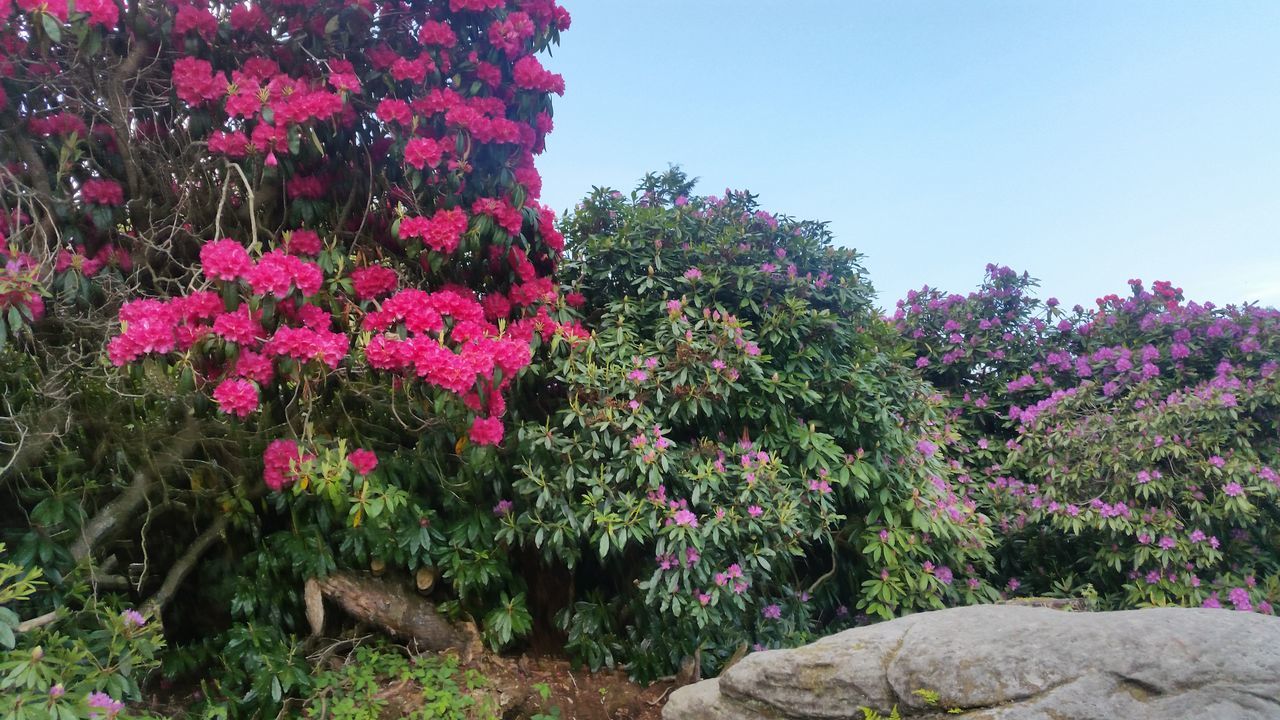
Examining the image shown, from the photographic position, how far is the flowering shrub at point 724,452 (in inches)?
130

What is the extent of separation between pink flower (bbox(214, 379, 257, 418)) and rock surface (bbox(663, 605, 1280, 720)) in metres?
2.08

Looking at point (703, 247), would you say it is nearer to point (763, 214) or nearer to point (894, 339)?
point (763, 214)

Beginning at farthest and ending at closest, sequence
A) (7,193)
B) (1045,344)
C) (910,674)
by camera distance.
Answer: (1045,344)
(7,193)
(910,674)

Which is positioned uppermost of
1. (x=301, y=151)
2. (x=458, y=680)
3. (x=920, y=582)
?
(x=301, y=151)

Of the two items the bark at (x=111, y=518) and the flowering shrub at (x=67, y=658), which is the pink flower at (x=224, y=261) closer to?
the flowering shrub at (x=67, y=658)

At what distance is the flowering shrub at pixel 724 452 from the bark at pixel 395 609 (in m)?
0.53

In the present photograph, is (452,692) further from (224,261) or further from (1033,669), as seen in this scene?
(1033,669)

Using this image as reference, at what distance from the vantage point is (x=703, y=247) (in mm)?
4066

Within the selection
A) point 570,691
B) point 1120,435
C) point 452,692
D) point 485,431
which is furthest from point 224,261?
point 1120,435

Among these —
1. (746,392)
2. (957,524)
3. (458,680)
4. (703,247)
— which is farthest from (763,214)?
(458,680)

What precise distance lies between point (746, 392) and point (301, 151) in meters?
2.32

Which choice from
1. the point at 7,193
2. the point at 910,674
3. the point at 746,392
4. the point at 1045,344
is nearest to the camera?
the point at 910,674

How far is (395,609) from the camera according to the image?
3.42m

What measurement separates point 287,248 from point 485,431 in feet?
3.84
